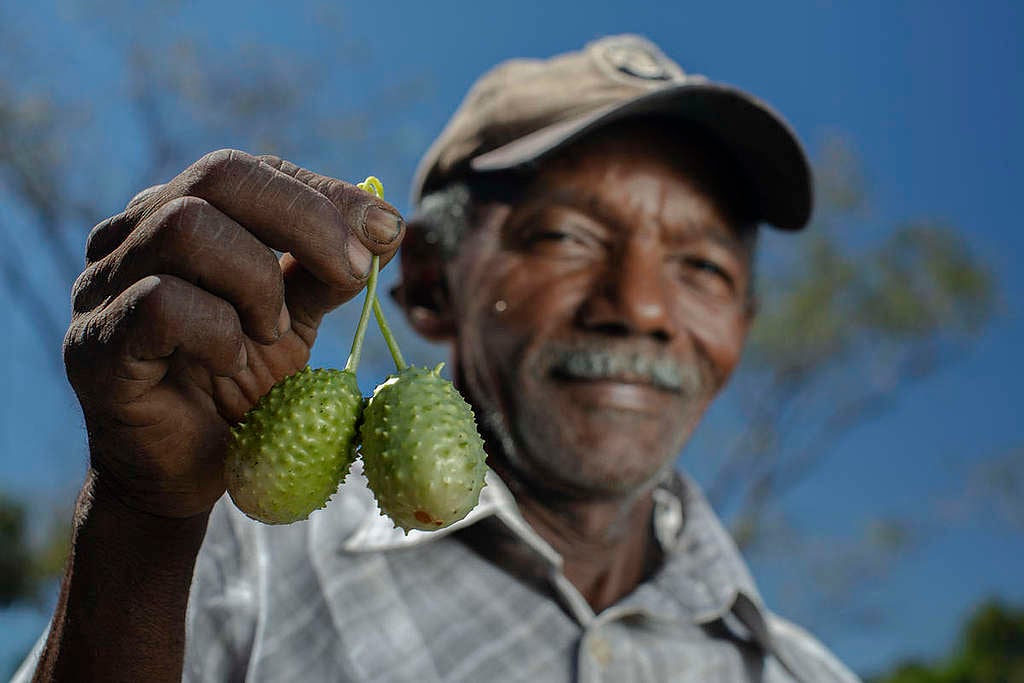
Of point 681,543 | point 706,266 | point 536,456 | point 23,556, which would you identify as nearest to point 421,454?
point 536,456

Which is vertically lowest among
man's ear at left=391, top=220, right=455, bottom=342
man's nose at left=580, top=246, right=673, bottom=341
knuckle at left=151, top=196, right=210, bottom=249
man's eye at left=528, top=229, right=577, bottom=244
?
man's ear at left=391, top=220, right=455, bottom=342

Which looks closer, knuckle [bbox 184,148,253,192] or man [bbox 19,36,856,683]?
knuckle [bbox 184,148,253,192]

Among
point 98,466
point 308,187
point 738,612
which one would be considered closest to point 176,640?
point 98,466

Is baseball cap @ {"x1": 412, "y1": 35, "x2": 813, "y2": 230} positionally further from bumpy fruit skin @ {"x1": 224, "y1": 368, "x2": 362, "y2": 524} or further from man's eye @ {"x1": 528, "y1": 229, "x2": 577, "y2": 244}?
bumpy fruit skin @ {"x1": 224, "y1": 368, "x2": 362, "y2": 524}

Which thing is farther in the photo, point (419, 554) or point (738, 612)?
point (738, 612)

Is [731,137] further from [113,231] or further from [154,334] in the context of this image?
[154,334]

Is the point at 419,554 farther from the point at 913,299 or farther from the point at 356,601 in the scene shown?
the point at 913,299

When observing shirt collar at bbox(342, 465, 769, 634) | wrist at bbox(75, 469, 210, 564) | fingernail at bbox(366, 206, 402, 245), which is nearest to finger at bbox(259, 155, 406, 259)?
fingernail at bbox(366, 206, 402, 245)
